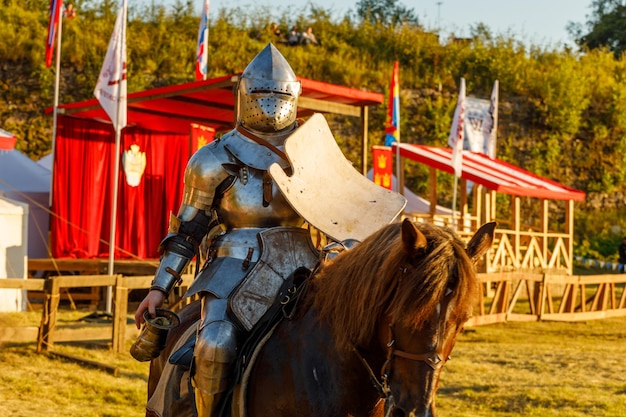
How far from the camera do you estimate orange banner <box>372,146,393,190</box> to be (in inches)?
578

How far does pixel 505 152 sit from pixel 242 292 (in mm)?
24056

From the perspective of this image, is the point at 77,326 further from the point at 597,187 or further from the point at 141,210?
the point at 597,187

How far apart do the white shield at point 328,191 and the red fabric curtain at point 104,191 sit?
12.3m

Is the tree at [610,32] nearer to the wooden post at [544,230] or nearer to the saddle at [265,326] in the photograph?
the wooden post at [544,230]

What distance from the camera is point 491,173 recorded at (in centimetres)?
1944

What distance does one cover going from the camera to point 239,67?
26.1m

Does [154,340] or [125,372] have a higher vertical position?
[154,340]

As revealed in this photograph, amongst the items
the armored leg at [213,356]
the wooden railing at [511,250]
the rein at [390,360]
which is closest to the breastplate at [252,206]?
the armored leg at [213,356]

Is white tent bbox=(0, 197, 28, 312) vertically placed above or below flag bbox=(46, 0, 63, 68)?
below

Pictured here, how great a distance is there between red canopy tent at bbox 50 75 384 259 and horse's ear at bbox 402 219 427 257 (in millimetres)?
11448

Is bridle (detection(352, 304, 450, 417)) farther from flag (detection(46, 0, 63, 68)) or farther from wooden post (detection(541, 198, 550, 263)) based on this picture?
wooden post (detection(541, 198, 550, 263))

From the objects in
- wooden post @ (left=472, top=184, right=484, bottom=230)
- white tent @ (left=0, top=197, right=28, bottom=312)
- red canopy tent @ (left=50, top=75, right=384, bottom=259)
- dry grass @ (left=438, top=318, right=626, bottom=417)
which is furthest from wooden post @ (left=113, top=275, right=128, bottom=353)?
wooden post @ (left=472, top=184, right=484, bottom=230)

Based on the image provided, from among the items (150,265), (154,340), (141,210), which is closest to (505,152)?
(141,210)

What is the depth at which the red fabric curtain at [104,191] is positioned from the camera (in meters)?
16.3
